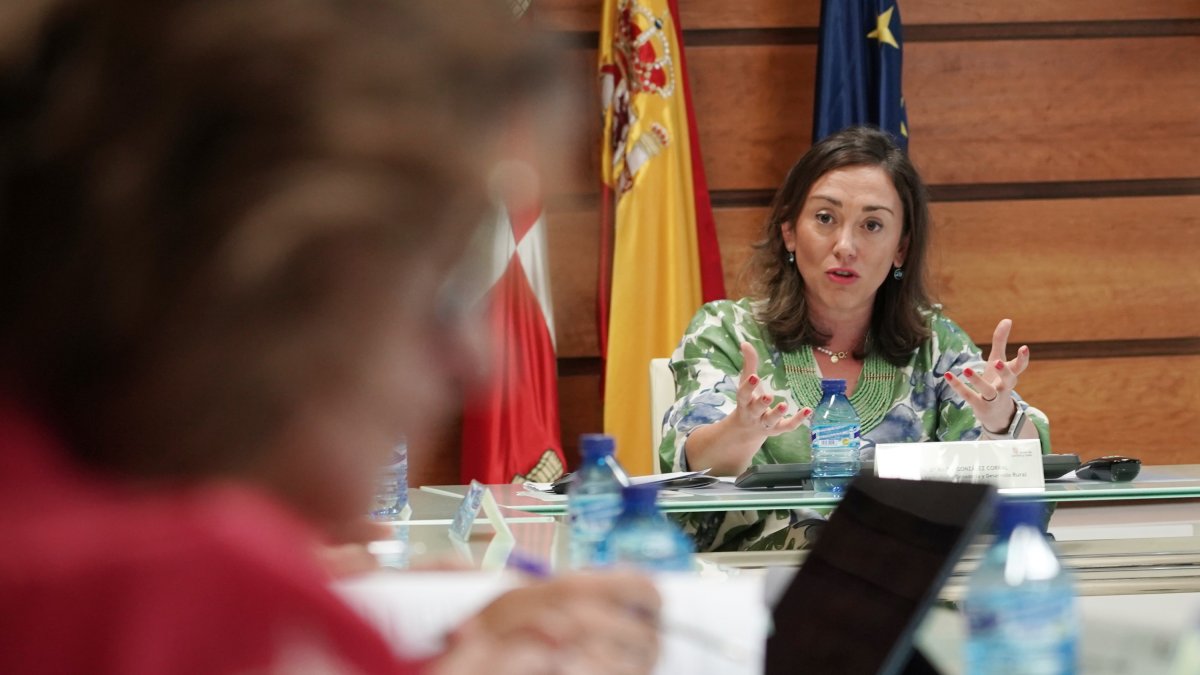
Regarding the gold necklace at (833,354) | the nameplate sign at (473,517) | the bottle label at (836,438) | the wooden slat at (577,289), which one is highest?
the wooden slat at (577,289)

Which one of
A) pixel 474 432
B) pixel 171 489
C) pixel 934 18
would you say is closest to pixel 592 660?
pixel 171 489

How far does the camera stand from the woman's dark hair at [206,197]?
12.3 inches

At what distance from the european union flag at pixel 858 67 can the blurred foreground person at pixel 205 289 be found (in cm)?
403

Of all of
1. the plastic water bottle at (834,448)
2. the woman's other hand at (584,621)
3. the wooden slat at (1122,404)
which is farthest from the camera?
the wooden slat at (1122,404)

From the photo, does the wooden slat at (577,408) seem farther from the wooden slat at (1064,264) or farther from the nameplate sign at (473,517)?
the nameplate sign at (473,517)

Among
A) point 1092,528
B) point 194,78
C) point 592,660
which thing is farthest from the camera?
point 1092,528

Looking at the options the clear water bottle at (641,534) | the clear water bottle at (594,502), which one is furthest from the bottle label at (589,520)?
the clear water bottle at (641,534)

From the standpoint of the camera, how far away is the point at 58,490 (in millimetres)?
325

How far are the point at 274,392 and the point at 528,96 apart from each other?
11cm

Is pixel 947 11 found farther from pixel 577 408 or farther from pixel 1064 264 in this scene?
pixel 577 408

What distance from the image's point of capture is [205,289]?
31cm

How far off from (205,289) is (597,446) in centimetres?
149

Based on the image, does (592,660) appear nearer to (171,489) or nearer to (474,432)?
(171,489)

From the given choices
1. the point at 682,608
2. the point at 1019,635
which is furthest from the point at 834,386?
the point at 682,608
